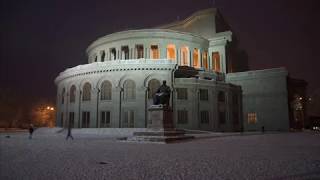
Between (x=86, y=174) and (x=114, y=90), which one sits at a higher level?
(x=114, y=90)

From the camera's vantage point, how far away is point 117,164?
9.85 m

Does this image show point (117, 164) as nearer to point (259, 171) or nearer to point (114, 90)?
point (259, 171)

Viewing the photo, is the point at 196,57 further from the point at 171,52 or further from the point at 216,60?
the point at 216,60

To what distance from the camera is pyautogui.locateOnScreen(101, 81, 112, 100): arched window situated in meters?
38.6

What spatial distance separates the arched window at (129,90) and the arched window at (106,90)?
8.13 ft

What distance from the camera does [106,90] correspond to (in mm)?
38812

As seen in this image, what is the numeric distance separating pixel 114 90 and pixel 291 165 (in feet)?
99.0

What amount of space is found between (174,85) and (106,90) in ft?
31.2

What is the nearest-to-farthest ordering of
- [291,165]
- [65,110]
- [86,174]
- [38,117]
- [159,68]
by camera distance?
Answer: [86,174], [291,165], [159,68], [65,110], [38,117]

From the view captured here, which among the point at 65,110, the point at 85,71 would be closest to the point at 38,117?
the point at 65,110

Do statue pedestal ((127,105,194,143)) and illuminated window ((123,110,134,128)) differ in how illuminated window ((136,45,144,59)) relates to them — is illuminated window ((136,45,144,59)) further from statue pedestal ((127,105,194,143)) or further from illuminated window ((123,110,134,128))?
statue pedestal ((127,105,194,143))

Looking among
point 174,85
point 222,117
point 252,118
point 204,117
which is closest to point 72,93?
point 174,85

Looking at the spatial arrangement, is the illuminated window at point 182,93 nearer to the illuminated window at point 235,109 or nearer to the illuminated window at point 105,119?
the illuminated window at point 235,109

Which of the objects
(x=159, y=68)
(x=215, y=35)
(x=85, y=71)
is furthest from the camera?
(x=215, y=35)
